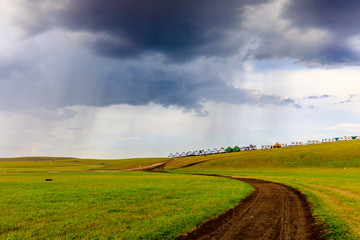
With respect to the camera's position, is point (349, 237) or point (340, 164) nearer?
point (349, 237)

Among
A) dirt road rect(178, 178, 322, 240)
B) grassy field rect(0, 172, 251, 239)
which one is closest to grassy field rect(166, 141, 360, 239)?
dirt road rect(178, 178, 322, 240)

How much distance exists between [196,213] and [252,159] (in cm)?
9350

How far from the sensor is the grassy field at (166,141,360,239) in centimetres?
1592

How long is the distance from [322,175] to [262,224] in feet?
161

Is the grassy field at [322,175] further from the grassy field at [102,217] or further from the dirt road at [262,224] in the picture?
the grassy field at [102,217]

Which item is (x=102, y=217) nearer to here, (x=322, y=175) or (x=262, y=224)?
(x=262, y=224)

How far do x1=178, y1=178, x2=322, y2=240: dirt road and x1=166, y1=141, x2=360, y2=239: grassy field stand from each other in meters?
1.17

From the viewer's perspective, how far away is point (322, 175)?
179 feet

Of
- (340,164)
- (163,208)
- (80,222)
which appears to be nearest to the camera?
(80,222)

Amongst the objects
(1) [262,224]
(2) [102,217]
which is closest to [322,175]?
(1) [262,224]

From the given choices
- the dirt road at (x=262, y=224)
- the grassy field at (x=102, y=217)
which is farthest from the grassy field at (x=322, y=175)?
the grassy field at (x=102, y=217)

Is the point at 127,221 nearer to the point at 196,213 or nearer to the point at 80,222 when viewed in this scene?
the point at 80,222

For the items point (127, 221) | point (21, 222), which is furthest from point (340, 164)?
point (21, 222)

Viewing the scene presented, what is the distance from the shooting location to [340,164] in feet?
258
